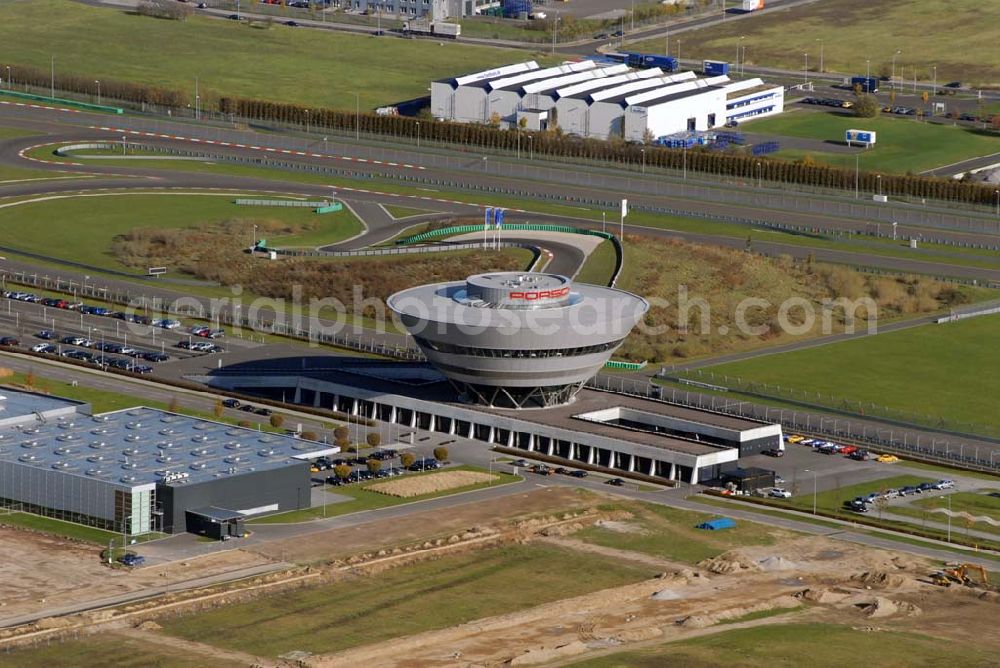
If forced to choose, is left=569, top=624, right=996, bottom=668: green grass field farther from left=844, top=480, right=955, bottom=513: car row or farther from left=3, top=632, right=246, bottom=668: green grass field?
left=844, top=480, right=955, bottom=513: car row

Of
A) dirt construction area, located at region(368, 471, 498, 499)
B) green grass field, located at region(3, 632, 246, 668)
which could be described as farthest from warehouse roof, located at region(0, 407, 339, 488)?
green grass field, located at region(3, 632, 246, 668)

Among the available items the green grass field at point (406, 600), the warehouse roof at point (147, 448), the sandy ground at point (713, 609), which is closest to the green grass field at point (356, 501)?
the warehouse roof at point (147, 448)

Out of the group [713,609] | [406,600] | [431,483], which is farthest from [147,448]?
[713,609]

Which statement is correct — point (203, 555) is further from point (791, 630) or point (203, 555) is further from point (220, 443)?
point (791, 630)

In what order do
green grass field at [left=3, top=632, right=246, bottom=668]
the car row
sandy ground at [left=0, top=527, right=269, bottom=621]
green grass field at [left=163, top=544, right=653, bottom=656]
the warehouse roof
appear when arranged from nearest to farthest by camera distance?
green grass field at [left=3, top=632, right=246, bottom=668], green grass field at [left=163, top=544, right=653, bottom=656], sandy ground at [left=0, top=527, right=269, bottom=621], the warehouse roof, the car row

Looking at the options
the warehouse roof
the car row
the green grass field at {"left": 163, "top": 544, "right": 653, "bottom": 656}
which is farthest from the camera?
the car row

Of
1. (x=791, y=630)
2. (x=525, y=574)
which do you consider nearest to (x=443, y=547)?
(x=525, y=574)

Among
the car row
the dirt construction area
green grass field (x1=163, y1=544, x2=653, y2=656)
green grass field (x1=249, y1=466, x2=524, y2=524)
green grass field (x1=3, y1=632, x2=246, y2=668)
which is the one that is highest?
the car row

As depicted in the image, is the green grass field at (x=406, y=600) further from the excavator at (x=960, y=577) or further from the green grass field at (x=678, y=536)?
the excavator at (x=960, y=577)
